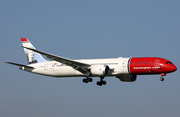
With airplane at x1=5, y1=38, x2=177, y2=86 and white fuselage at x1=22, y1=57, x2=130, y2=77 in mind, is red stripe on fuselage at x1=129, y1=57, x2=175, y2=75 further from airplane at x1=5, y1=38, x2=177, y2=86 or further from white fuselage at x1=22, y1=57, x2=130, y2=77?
white fuselage at x1=22, y1=57, x2=130, y2=77

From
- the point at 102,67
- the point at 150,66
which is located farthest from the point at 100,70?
the point at 150,66

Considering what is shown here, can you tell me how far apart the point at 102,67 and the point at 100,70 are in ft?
1.99

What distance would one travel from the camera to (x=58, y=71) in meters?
62.2

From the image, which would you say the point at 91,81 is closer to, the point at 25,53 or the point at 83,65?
the point at 83,65

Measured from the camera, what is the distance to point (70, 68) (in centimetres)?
6091

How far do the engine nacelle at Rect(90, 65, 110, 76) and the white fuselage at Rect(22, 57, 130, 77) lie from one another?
4.32 feet

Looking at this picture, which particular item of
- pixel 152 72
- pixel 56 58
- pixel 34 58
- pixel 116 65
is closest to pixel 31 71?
pixel 34 58

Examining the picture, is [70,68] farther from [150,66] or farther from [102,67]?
[150,66]

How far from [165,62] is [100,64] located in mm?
11101

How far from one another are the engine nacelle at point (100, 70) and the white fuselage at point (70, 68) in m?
1.32

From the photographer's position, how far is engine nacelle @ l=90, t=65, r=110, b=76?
5662 centimetres

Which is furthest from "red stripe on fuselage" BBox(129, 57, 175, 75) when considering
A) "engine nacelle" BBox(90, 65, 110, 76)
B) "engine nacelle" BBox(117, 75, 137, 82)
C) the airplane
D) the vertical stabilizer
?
the vertical stabilizer

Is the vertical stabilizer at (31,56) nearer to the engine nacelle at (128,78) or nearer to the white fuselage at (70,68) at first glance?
the white fuselage at (70,68)

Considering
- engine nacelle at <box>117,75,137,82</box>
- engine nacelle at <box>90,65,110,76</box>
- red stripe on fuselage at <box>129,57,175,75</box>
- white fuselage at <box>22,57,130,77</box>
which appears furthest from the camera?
engine nacelle at <box>117,75,137,82</box>
